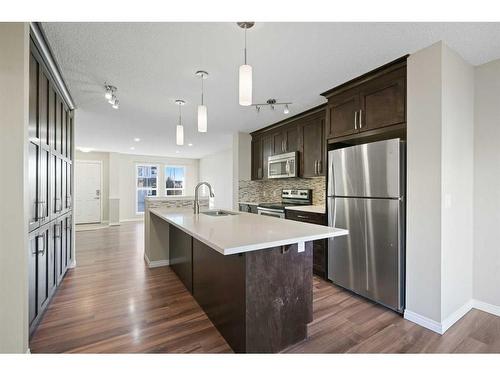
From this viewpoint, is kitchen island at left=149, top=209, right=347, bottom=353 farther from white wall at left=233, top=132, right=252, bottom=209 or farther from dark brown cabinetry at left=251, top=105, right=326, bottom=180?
white wall at left=233, top=132, right=252, bottom=209

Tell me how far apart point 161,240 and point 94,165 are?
5718mm

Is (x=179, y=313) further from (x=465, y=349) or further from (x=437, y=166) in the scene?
(x=437, y=166)

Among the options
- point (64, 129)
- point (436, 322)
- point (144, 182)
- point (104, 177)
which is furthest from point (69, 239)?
point (144, 182)

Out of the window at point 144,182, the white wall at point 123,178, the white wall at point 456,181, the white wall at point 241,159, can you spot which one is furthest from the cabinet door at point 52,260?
the window at point 144,182

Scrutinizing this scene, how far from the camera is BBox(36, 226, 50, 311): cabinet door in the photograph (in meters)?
1.92

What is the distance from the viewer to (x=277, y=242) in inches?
54.4

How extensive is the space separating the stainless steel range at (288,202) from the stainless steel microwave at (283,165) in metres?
0.40

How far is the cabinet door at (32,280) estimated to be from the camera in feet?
5.60

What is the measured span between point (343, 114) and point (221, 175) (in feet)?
17.8

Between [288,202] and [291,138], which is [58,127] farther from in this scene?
[288,202]

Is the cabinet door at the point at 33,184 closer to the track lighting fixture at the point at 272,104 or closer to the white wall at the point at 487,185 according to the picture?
the track lighting fixture at the point at 272,104

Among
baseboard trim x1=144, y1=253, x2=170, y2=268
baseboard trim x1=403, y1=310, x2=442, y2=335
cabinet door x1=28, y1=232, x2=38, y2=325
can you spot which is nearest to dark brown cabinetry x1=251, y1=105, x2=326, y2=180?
baseboard trim x1=403, y1=310, x2=442, y2=335

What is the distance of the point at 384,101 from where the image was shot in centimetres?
230
